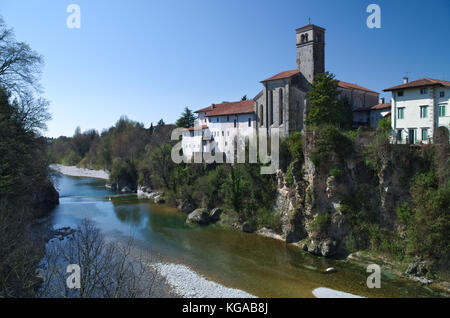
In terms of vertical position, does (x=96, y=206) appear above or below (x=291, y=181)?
below

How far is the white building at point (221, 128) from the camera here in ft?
122

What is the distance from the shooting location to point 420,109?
72.5ft

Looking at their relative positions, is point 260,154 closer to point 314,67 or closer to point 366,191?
point 366,191

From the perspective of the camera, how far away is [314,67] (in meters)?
32.8

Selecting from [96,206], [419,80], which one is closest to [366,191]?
[419,80]

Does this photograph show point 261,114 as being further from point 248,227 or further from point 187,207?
point 248,227

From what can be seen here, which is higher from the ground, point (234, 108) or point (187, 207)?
point (234, 108)

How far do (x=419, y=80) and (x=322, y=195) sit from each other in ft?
36.1

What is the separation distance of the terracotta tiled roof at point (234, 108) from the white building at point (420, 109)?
16622mm

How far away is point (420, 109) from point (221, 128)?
23.2 meters

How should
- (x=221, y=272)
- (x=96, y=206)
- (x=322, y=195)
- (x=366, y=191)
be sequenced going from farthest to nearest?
1. (x=96, y=206)
2. (x=322, y=195)
3. (x=366, y=191)
4. (x=221, y=272)

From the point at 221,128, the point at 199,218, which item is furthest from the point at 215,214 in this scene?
the point at 221,128

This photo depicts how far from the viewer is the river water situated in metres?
15.7

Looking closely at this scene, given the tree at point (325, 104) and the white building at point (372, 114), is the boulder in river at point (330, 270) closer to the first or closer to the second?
the tree at point (325, 104)
